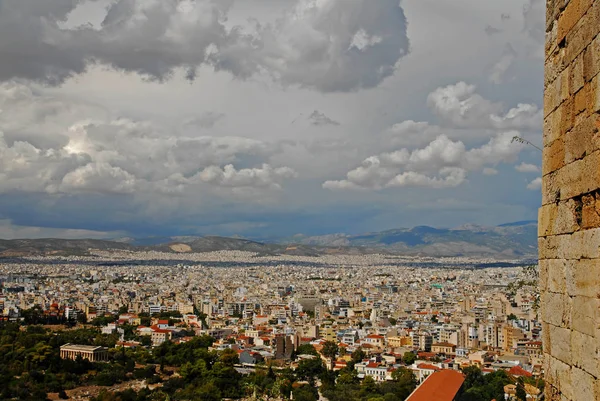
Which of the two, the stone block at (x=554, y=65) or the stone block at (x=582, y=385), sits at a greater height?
the stone block at (x=554, y=65)

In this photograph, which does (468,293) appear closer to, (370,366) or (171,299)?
(171,299)

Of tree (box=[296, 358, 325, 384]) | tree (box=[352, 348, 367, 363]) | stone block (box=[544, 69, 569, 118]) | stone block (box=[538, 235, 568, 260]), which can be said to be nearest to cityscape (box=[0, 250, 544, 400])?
tree (box=[296, 358, 325, 384])

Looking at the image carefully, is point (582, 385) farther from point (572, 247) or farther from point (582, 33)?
point (582, 33)

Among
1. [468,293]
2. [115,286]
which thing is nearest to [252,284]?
[115,286]

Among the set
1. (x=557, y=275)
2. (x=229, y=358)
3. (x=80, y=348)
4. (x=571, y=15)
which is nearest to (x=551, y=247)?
(x=557, y=275)

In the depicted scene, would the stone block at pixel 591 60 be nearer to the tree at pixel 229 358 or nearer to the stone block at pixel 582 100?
the stone block at pixel 582 100

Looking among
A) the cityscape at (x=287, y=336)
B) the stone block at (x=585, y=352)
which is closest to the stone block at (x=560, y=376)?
the stone block at (x=585, y=352)

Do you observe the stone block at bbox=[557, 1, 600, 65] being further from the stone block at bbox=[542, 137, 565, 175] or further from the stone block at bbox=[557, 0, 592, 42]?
the stone block at bbox=[542, 137, 565, 175]
